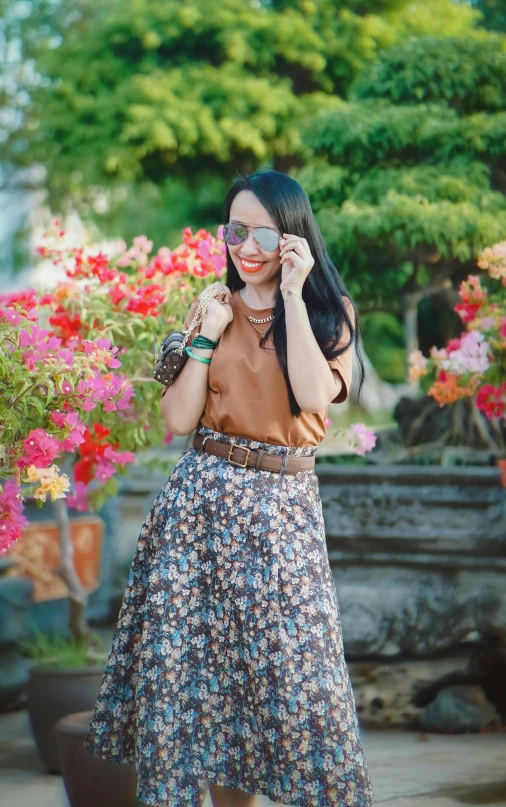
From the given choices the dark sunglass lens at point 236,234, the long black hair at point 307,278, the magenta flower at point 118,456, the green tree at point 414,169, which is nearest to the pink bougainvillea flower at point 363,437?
the magenta flower at point 118,456

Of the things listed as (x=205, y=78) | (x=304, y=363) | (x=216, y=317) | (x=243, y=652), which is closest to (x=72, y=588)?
(x=243, y=652)

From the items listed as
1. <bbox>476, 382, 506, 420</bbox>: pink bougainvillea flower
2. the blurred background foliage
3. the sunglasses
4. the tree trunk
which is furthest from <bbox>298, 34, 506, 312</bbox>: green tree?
the sunglasses

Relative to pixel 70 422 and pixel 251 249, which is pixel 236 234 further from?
pixel 70 422

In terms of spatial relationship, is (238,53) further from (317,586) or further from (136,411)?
(317,586)

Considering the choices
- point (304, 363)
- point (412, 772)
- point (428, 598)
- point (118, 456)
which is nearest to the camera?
point (304, 363)

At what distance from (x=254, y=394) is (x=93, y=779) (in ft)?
3.79

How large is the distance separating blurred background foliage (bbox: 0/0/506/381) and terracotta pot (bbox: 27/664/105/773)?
2.11 metres

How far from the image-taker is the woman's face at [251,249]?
221 centimetres

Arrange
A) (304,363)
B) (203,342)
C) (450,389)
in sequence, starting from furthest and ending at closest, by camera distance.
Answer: (450,389), (203,342), (304,363)

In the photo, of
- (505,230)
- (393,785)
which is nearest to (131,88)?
(505,230)

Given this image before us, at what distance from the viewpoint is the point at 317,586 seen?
217 cm

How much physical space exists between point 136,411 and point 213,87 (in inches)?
241

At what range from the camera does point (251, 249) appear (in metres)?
2.21

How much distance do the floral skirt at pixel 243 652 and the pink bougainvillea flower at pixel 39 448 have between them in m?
0.28
